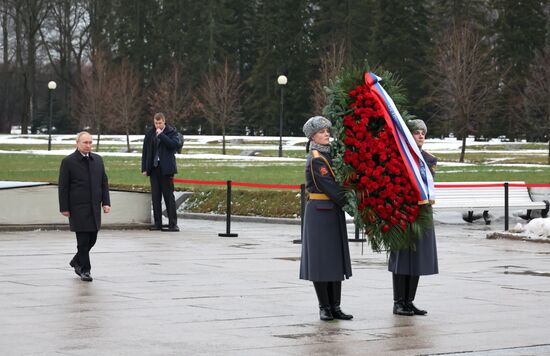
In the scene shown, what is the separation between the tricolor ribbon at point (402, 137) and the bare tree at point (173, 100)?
75364mm

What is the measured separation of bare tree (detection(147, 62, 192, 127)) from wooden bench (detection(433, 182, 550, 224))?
6230 centimetres

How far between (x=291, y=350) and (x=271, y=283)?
4.43m

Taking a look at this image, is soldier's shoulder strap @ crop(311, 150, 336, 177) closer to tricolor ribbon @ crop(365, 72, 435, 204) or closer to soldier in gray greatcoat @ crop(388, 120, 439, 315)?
tricolor ribbon @ crop(365, 72, 435, 204)

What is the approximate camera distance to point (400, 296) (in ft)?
35.6

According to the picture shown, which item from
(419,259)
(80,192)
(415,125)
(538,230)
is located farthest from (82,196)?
(538,230)

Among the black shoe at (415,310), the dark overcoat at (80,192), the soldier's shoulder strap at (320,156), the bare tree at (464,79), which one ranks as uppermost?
the bare tree at (464,79)

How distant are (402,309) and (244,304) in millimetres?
1512

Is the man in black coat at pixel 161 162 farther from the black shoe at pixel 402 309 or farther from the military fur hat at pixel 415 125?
the black shoe at pixel 402 309

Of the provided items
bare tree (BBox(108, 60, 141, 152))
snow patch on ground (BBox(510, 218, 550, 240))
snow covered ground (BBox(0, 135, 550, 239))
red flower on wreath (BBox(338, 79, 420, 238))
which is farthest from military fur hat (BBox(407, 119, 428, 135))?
bare tree (BBox(108, 60, 141, 152))

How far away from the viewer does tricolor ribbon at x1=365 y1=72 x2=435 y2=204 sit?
1055 centimetres

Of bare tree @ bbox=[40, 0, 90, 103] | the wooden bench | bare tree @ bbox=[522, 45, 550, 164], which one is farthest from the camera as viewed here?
bare tree @ bbox=[40, 0, 90, 103]

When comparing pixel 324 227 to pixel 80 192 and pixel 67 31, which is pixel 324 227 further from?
pixel 67 31

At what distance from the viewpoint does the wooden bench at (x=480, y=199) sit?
23453 mm

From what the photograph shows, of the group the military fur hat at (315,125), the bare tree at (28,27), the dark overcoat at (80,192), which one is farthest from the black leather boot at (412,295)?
the bare tree at (28,27)
